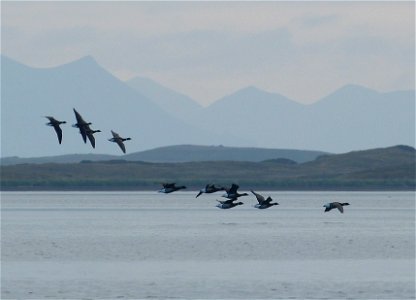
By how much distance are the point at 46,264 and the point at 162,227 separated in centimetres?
3316

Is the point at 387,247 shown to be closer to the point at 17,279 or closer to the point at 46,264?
the point at 46,264

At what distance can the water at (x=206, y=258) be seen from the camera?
160 ft

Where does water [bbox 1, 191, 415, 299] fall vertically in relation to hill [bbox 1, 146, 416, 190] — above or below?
below

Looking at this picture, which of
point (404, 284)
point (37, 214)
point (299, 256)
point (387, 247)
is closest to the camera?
point (404, 284)

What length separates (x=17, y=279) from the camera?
172ft

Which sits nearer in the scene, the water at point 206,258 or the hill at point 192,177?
the water at point 206,258

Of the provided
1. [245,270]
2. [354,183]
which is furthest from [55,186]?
[245,270]

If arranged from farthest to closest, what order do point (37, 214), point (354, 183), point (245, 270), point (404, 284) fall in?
1. point (354, 183)
2. point (37, 214)
3. point (245, 270)
4. point (404, 284)

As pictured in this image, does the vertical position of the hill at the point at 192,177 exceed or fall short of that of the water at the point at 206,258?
it exceeds it

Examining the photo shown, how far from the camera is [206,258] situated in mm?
63031

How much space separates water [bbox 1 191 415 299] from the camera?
160ft

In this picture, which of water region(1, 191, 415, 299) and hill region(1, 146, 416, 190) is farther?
hill region(1, 146, 416, 190)

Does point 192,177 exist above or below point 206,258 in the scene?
above

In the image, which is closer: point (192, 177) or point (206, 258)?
point (206, 258)
